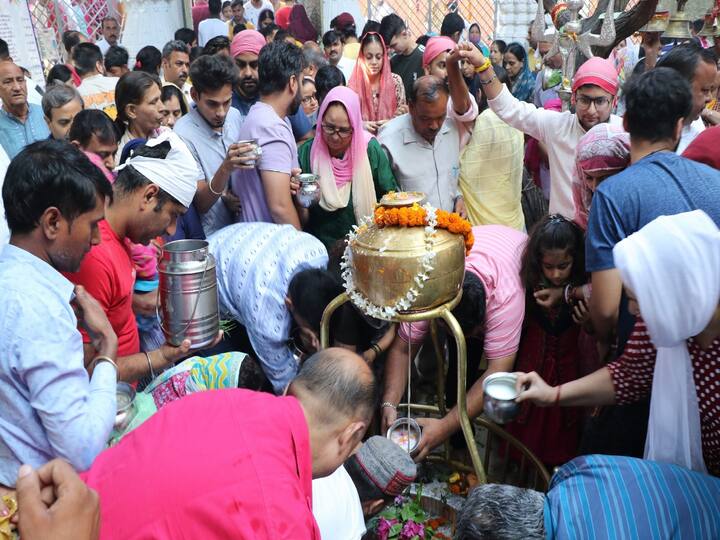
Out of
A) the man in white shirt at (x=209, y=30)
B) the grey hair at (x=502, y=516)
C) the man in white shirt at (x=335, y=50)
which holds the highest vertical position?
the man in white shirt at (x=209, y=30)

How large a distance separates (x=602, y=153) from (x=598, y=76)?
2.61 feet

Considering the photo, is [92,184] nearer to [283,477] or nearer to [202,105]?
[283,477]

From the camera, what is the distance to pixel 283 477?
1464mm

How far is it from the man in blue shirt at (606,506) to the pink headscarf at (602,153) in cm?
147

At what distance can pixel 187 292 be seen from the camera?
2361 mm

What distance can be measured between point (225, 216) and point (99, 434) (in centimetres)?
212

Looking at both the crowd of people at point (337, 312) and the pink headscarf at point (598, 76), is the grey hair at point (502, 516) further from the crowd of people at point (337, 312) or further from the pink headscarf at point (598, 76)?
the pink headscarf at point (598, 76)

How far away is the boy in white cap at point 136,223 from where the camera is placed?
230 centimetres

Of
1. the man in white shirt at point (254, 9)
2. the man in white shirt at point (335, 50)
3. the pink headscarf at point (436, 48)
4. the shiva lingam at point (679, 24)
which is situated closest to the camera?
the shiva lingam at point (679, 24)

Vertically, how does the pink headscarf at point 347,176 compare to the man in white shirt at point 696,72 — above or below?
below

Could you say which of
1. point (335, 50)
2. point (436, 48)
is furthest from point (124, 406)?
point (335, 50)

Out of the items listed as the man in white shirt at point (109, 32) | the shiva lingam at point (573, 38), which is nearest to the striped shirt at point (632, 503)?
the shiva lingam at point (573, 38)

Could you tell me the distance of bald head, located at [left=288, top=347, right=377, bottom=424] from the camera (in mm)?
1702

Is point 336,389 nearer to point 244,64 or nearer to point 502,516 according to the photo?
point 502,516
